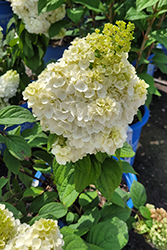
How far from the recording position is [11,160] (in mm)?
991

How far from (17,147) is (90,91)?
0.46 metres

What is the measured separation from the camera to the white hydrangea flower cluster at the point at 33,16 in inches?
49.9

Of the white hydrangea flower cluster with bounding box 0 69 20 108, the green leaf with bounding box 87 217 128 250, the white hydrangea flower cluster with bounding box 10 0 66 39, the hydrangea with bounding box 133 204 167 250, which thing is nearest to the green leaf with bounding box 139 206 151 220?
the hydrangea with bounding box 133 204 167 250

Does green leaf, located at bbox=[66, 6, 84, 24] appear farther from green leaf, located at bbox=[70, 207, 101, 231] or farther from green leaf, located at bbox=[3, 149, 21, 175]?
green leaf, located at bbox=[70, 207, 101, 231]

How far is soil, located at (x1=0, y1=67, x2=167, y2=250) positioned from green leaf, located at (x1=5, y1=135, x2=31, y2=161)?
2.96 ft

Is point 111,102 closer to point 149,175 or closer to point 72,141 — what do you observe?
point 72,141

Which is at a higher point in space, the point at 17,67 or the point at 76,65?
the point at 76,65

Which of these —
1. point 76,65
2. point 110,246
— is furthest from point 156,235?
point 76,65

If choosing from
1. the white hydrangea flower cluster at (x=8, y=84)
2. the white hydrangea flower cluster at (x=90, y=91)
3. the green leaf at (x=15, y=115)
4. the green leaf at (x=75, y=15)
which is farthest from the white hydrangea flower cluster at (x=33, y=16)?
the white hydrangea flower cluster at (x=90, y=91)

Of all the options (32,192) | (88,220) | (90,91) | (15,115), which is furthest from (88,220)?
(90,91)

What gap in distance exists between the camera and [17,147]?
0.89 m

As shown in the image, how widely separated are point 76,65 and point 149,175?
4.68ft

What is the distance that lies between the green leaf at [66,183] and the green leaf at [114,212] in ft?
1.07

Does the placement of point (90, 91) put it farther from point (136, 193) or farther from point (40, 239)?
point (136, 193)
